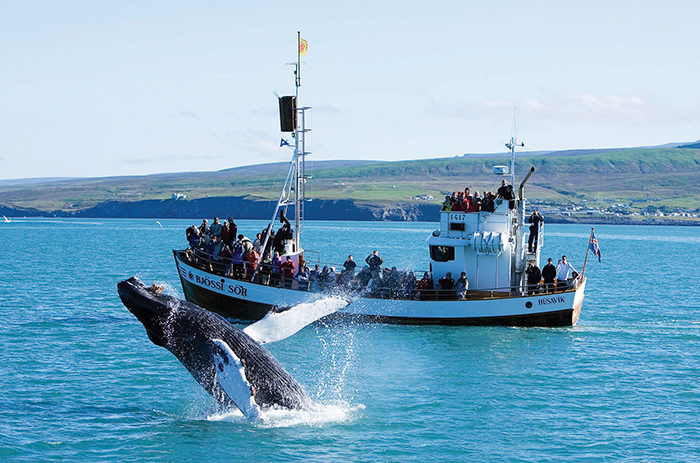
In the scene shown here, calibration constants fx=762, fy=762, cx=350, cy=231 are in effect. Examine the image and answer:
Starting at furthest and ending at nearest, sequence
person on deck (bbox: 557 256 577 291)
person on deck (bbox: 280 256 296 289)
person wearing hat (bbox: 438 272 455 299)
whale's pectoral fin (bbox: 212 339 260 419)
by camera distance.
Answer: person on deck (bbox: 280 256 296 289) → person on deck (bbox: 557 256 577 291) → person wearing hat (bbox: 438 272 455 299) → whale's pectoral fin (bbox: 212 339 260 419)

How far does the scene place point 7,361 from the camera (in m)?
24.6

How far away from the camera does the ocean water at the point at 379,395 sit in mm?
16797

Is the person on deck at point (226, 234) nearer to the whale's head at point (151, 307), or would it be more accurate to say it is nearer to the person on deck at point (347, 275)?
the person on deck at point (347, 275)

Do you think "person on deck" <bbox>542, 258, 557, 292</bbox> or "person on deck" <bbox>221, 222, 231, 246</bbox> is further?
"person on deck" <bbox>221, 222, 231, 246</bbox>

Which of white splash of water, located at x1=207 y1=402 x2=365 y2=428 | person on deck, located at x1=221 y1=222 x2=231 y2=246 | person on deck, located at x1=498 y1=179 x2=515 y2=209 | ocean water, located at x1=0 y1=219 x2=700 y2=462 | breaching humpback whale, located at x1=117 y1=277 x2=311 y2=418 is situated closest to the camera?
breaching humpback whale, located at x1=117 y1=277 x2=311 y2=418

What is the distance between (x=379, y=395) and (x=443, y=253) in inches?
486

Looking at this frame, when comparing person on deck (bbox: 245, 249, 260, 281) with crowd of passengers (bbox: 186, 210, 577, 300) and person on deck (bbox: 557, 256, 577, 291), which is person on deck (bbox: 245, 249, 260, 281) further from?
person on deck (bbox: 557, 256, 577, 291)

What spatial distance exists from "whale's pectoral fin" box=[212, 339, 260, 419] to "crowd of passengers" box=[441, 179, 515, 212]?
737 inches

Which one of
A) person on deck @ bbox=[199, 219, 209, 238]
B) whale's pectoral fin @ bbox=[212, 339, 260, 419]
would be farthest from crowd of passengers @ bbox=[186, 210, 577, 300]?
whale's pectoral fin @ bbox=[212, 339, 260, 419]

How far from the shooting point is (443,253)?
32312 millimetres

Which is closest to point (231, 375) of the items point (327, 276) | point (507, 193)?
point (327, 276)

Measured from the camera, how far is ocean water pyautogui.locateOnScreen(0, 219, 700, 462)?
16797mm

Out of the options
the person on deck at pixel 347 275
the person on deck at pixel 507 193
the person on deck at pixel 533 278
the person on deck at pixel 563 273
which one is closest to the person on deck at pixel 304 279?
the person on deck at pixel 347 275

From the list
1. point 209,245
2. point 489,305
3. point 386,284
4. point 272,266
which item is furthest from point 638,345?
point 209,245
